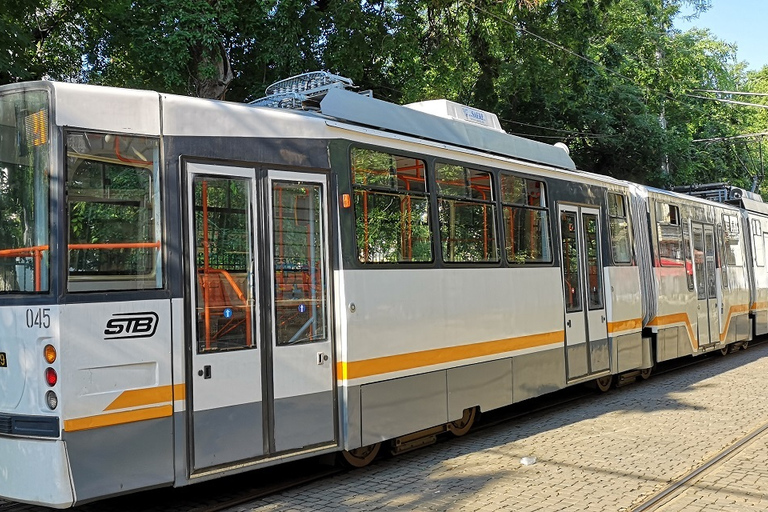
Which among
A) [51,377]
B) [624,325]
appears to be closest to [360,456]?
[51,377]

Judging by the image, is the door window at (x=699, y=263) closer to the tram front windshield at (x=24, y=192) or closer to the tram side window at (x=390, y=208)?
the tram side window at (x=390, y=208)

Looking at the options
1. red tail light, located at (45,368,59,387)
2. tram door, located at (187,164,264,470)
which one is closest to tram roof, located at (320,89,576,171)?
tram door, located at (187,164,264,470)

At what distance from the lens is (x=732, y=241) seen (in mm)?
17688

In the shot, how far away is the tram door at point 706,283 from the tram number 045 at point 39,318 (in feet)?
42.4

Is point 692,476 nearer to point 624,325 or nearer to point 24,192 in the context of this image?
point 624,325

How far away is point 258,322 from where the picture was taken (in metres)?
6.25

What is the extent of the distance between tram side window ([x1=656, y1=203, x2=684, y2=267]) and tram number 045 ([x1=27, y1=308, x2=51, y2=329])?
10887 mm

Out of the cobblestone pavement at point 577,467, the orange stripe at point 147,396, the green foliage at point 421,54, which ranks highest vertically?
the green foliage at point 421,54

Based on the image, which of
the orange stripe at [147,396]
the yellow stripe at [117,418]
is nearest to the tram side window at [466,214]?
the orange stripe at [147,396]

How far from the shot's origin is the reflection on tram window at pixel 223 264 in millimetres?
5934

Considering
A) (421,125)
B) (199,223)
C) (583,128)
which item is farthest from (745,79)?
(199,223)

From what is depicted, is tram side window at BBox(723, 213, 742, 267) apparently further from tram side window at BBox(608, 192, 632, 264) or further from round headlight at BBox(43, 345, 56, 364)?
round headlight at BBox(43, 345, 56, 364)

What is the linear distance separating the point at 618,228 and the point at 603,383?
2.55 metres

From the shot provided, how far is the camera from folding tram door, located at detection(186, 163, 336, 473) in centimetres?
588
